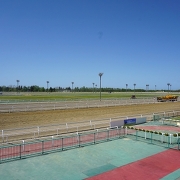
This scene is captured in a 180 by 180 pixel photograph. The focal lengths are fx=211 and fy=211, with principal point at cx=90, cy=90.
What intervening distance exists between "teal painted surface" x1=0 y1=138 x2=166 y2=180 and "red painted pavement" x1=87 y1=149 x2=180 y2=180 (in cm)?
66

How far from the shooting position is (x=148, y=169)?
14180mm

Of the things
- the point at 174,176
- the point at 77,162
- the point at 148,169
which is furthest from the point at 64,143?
the point at 174,176

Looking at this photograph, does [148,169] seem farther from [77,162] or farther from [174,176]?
[77,162]

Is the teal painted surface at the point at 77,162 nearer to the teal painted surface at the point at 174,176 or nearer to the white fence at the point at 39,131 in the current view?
the teal painted surface at the point at 174,176

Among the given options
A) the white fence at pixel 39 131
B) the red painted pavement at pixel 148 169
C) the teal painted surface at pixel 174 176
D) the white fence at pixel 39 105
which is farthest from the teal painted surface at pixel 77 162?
the white fence at pixel 39 105

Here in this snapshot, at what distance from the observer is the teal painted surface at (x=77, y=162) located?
1304 centimetres

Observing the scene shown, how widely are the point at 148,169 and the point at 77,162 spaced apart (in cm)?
497

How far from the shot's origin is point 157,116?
35.7 m

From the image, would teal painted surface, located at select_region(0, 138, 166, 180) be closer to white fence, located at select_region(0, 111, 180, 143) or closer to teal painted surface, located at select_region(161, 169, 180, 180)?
teal painted surface, located at select_region(161, 169, 180, 180)

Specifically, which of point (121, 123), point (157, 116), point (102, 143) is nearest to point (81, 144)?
point (102, 143)

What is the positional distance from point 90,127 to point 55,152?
34.5ft

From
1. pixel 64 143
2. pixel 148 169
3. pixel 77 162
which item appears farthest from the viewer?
pixel 64 143

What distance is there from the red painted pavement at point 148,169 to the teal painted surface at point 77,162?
658 millimetres

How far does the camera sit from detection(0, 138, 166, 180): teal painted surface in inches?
513
